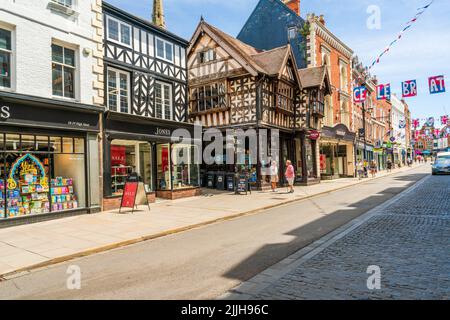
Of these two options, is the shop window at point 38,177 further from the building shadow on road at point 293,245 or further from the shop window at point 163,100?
the building shadow on road at point 293,245

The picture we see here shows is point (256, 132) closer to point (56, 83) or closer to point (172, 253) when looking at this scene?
point (56, 83)

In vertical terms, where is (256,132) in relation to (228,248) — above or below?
A: above

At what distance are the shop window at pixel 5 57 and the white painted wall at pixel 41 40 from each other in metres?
0.16

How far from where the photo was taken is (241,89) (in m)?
20.0

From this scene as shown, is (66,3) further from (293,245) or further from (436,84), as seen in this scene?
(436,84)

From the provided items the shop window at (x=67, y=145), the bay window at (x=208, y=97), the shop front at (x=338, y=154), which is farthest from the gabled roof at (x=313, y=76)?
the shop window at (x=67, y=145)

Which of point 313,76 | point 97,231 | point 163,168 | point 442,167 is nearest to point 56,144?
point 97,231

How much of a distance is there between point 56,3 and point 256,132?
38.9ft

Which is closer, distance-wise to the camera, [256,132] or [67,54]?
[67,54]

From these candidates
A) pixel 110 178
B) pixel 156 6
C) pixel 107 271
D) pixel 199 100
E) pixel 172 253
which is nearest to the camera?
pixel 107 271

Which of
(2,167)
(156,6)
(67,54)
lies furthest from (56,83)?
(156,6)

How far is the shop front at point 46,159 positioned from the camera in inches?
392

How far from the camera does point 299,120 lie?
23.8 metres

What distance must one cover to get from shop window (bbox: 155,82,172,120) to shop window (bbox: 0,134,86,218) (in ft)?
16.6
